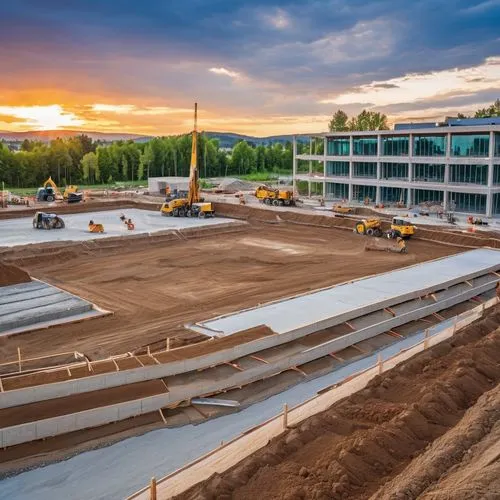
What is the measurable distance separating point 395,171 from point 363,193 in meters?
4.38

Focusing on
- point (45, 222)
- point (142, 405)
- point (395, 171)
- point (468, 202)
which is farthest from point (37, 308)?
point (395, 171)

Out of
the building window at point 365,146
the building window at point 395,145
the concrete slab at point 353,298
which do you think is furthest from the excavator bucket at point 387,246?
the building window at point 365,146

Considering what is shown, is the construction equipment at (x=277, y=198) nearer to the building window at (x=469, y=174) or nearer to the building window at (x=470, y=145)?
the building window at (x=469, y=174)

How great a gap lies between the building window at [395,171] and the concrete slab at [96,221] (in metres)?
17.6

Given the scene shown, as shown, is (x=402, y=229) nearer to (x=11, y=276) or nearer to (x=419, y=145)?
(x=419, y=145)

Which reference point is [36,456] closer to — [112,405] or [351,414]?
[112,405]

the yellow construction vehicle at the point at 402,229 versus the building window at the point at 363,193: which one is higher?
the building window at the point at 363,193

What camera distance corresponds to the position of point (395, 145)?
177 ft

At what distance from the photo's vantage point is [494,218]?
1784 inches

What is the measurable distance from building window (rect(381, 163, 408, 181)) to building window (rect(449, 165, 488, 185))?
5017 mm

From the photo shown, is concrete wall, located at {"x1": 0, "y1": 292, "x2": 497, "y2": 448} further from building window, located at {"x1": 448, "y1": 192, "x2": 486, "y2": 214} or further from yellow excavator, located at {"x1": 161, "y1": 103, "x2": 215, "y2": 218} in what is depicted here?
building window, located at {"x1": 448, "y1": 192, "x2": 486, "y2": 214}

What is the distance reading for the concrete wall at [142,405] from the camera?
12.9 metres

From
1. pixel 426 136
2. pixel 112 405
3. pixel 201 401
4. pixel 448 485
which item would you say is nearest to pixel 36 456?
pixel 112 405

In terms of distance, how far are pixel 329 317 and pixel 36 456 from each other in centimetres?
1034
